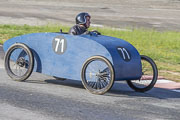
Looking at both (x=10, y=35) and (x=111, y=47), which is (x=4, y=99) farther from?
(x=10, y=35)

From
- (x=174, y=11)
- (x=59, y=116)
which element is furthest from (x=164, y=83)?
(x=174, y=11)

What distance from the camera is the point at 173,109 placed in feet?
28.2

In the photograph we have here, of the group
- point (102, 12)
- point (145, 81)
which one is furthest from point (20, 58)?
point (102, 12)

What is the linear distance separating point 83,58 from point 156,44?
11021 mm

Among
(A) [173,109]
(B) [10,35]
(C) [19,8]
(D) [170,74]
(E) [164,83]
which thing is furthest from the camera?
(C) [19,8]

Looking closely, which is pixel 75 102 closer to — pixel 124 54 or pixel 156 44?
pixel 124 54

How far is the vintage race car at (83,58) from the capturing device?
9.30 metres

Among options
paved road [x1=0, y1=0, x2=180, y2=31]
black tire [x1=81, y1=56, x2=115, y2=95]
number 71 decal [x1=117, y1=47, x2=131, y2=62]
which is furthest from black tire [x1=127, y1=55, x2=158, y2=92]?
paved road [x1=0, y1=0, x2=180, y2=31]

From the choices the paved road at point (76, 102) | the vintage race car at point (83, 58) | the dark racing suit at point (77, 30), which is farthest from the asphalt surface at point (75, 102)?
the dark racing suit at point (77, 30)

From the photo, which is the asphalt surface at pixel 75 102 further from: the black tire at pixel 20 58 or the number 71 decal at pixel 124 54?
the number 71 decal at pixel 124 54

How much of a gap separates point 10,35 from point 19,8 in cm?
1456

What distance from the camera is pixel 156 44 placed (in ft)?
66.3

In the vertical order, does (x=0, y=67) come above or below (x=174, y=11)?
below

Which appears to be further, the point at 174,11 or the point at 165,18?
the point at 174,11
